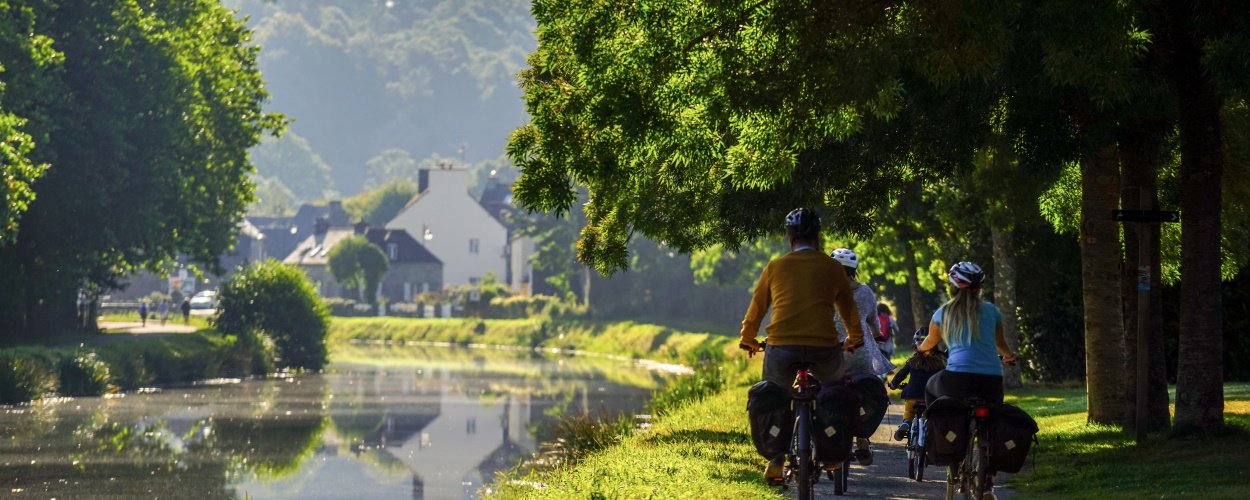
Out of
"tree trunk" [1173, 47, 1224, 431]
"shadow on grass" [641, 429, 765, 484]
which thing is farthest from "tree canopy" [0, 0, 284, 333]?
"tree trunk" [1173, 47, 1224, 431]

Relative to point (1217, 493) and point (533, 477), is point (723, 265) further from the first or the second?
point (1217, 493)

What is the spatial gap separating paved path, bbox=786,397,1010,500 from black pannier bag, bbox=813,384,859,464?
7.35ft

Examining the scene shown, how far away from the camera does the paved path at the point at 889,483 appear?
1260 centimetres

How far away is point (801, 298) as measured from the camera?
9.77m

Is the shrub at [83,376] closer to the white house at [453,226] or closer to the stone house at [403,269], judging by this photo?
the stone house at [403,269]

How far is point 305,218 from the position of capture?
18200 cm

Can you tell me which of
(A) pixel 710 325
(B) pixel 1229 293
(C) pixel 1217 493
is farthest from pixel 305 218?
(C) pixel 1217 493

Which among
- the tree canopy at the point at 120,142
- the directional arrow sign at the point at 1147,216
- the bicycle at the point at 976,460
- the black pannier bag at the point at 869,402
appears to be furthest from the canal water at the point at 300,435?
the bicycle at the point at 976,460

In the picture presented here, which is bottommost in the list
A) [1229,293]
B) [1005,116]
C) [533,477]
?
[533,477]

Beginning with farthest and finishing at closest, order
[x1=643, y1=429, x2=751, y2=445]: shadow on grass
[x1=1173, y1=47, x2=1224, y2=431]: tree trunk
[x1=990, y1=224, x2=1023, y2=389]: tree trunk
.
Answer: [x1=990, y1=224, x2=1023, y2=389]: tree trunk < [x1=643, y1=429, x2=751, y2=445]: shadow on grass < [x1=1173, y1=47, x2=1224, y2=431]: tree trunk

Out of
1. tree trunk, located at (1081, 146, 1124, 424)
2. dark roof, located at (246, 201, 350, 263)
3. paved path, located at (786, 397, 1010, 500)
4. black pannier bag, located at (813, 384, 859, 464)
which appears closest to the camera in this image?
black pannier bag, located at (813, 384, 859, 464)

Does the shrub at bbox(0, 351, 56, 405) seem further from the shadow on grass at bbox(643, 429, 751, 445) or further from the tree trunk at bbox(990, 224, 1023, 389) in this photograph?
the tree trunk at bbox(990, 224, 1023, 389)

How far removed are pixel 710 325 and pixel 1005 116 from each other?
57.0 meters

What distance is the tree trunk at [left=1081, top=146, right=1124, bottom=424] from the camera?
17.1 meters
